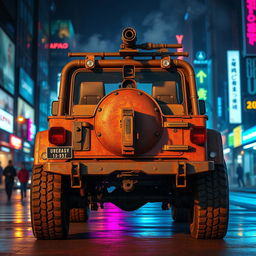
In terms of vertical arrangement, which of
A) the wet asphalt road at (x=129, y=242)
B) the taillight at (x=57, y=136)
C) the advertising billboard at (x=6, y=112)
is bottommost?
the wet asphalt road at (x=129, y=242)

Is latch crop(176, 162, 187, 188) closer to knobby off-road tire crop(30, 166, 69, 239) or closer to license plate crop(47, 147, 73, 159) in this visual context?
license plate crop(47, 147, 73, 159)

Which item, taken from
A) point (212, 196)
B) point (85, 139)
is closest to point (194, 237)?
point (212, 196)

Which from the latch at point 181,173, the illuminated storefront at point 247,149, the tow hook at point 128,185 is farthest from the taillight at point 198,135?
the illuminated storefront at point 247,149

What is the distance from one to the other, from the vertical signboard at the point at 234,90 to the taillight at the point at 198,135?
4684 centimetres

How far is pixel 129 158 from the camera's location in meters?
7.22

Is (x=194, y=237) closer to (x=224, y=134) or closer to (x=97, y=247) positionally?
(x=97, y=247)

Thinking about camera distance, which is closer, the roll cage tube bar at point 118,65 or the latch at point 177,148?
the latch at point 177,148

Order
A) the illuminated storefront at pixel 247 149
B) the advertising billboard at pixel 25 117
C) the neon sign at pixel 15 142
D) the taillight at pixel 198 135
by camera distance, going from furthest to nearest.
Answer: the advertising billboard at pixel 25 117 < the neon sign at pixel 15 142 < the illuminated storefront at pixel 247 149 < the taillight at pixel 198 135

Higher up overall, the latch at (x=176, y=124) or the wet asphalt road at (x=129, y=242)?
the latch at (x=176, y=124)

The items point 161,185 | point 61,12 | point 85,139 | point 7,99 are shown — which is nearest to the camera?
point 85,139

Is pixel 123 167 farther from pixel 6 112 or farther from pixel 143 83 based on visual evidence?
pixel 6 112

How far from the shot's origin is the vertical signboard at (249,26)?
1665 inches

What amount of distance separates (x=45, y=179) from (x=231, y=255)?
2.74 metres

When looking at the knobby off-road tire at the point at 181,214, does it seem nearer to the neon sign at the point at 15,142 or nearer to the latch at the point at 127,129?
the latch at the point at 127,129
